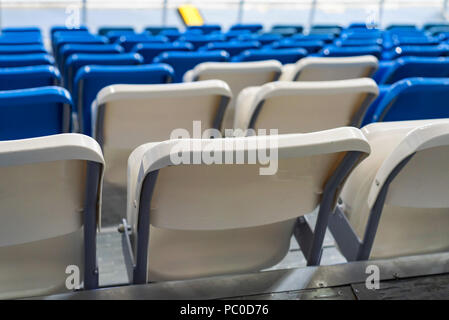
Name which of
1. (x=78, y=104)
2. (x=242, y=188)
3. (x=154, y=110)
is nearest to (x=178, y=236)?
(x=242, y=188)

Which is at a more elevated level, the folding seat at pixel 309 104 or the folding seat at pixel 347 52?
the folding seat at pixel 309 104

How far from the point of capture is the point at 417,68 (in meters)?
3.07

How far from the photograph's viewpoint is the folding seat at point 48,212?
107 centimetres

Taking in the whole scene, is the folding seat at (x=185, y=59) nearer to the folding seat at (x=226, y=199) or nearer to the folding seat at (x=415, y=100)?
the folding seat at (x=415, y=100)

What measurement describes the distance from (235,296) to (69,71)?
6.93ft

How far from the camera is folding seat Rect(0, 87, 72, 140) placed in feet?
5.89

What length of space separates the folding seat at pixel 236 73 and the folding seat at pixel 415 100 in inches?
21.9

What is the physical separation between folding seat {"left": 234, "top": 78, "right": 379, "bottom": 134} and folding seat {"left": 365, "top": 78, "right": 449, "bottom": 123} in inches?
8.7

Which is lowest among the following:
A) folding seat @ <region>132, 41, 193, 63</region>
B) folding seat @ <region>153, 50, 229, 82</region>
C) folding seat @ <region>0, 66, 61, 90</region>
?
folding seat @ <region>132, 41, 193, 63</region>

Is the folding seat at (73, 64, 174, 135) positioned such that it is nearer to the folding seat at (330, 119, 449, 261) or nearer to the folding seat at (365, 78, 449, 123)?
the folding seat at (365, 78, 449, 123)

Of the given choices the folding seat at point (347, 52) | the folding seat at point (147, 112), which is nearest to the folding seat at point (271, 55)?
the folding seat at point (347, 52)

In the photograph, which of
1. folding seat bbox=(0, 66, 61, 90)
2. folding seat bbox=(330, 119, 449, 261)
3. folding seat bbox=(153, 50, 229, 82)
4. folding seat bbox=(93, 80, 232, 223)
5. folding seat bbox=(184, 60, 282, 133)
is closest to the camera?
folding seat bbox=(330, 119, 449, 261)

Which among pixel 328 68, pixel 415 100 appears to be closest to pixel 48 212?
pixel 415 100

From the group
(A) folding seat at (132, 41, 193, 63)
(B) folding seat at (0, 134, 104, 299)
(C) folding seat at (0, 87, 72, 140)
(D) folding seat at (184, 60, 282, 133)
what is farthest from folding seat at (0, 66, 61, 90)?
(A) folding seat at (132, 41, 193, 63)
